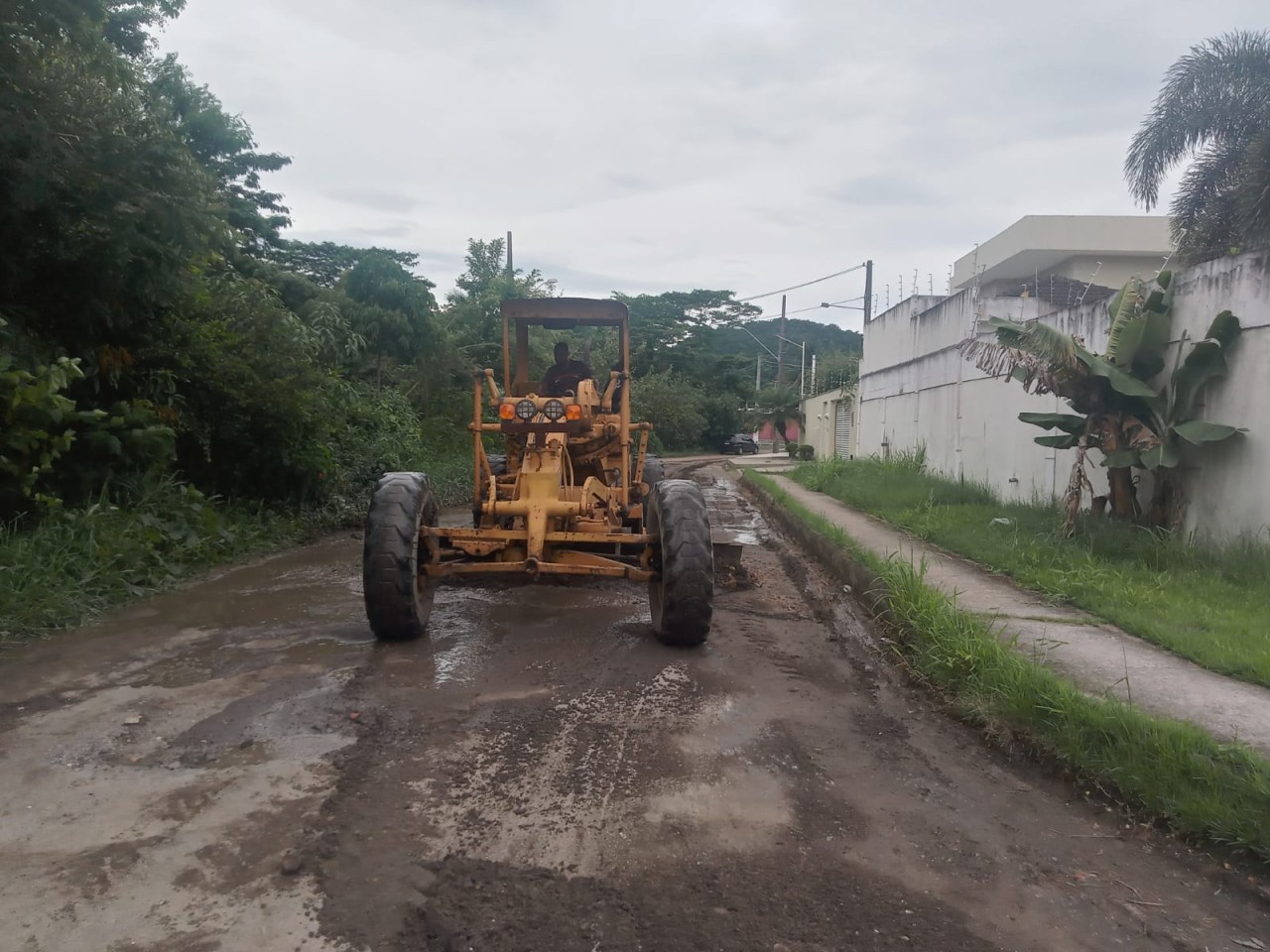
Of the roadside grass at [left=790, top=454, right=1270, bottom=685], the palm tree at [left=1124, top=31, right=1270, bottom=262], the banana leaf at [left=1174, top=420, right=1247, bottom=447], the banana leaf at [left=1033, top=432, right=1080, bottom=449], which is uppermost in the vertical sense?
the palm tree at [left=1124, top=31, right=1270, bottom=262]

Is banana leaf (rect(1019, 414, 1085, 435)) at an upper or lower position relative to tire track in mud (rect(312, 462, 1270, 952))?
upper

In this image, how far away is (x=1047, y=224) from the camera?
25.3 metres

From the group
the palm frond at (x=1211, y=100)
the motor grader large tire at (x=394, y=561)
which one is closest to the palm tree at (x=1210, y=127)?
the palm frond at (x=1211, y=100)

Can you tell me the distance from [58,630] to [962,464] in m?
12.2

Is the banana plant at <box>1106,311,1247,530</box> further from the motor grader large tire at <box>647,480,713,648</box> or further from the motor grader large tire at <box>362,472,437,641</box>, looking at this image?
the motor grader large tire at <box>362,472,437,641</box>

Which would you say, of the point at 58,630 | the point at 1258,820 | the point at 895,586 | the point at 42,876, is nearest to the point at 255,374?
the point at 58,630

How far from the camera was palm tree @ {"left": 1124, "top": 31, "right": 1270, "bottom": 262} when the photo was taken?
45.1 ft

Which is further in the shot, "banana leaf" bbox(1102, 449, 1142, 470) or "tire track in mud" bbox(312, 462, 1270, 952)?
"banana leaf" bbox(1102, 449, 1142, 470)

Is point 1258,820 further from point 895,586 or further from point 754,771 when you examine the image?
point 895,586

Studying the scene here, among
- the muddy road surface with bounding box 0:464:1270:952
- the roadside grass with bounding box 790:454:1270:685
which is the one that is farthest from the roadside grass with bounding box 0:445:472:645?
the roadside grass with bounding box 790:454:1270:685

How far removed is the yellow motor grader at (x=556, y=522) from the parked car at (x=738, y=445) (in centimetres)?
4303

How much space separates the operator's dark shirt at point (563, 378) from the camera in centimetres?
866

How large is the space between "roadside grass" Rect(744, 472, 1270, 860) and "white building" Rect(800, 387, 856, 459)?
21.7 m

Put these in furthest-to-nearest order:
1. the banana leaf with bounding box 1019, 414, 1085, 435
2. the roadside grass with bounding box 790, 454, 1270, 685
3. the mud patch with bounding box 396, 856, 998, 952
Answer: the banana leaf with bounding box 1019, 414, 1085, 435, the roadside grass with bounding box 790, 454, 1270, 685, the mud patch with bounding box 396, 856, 998, 952
